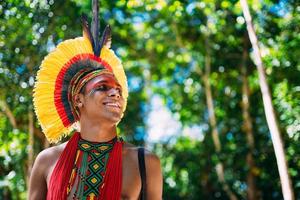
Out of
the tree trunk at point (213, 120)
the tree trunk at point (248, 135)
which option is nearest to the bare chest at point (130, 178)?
the tree trunk at point (248, 135)

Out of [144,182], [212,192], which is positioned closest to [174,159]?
[212,192]

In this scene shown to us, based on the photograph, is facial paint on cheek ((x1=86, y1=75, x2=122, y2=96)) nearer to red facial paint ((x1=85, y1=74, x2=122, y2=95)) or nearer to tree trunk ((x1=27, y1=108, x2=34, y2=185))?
red facial paint ((x1=85, y1=74, x2=122, y2=95))

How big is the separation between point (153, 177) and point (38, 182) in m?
0.72

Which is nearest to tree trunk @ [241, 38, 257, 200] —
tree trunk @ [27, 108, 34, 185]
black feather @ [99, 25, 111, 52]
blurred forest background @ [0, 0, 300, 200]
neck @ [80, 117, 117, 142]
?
blurred forest background @ [0, 0, 300, 200]

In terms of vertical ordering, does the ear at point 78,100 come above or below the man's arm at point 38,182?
above

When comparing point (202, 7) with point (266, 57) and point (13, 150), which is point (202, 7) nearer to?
point (266, 57)

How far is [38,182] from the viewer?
3137 mm

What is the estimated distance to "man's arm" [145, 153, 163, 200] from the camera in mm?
3031

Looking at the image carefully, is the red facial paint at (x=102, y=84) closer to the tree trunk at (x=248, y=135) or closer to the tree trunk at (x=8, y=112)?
the tree trunk at (x=8, y=112)

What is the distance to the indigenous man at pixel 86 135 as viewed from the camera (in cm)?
300

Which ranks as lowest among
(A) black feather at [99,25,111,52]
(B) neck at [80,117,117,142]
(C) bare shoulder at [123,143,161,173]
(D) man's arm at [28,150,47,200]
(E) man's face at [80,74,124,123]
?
(D) man's arm at [28,150,47,200]

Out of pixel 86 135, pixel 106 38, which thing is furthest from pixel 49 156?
pixel 106 38

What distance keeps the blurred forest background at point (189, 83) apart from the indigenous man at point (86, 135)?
2696mm

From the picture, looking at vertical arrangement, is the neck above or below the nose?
below
